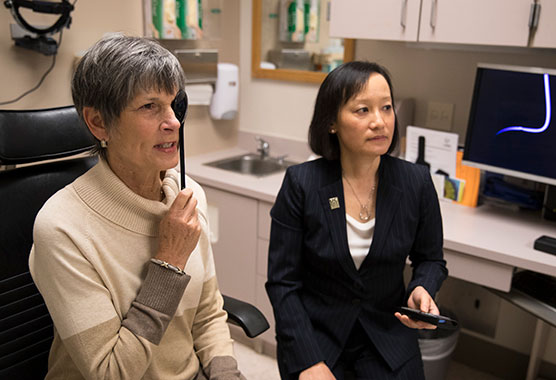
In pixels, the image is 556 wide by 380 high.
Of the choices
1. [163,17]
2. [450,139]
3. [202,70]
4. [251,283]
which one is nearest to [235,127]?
[202,70]

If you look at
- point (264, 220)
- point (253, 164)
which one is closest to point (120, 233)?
point (264, 220)

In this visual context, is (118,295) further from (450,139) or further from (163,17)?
(163,17)

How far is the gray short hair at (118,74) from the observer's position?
3.38ft

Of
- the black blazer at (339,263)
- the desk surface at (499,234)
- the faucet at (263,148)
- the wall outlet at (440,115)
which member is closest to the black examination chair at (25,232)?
the black blazer at (339,263)

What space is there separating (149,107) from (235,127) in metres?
2.09

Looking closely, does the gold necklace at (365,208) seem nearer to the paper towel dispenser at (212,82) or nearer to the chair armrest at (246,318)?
the chair armrest at (246,318)

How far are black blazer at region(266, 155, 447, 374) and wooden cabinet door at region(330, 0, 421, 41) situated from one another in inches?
31.0

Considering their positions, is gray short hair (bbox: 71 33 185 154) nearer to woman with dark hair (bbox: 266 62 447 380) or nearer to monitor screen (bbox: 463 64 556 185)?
woman with dark hair (bbox: 266 62 447 380)

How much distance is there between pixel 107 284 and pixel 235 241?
1418 mm

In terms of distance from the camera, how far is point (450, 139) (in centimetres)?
213

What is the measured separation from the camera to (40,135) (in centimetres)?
135

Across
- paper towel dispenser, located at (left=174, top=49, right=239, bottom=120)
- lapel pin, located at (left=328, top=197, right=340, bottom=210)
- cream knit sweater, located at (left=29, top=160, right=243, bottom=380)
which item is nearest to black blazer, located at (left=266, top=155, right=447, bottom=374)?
lapel pin, located at (left=328, top=197, right=340, bottom=210)

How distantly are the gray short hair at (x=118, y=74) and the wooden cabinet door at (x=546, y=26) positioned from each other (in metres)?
1.34

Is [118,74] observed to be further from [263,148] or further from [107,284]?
[263,148]
